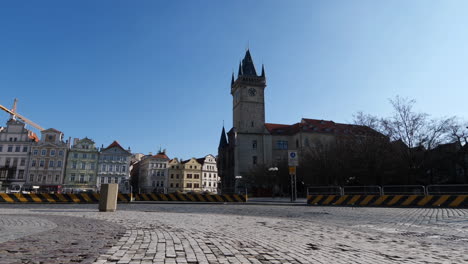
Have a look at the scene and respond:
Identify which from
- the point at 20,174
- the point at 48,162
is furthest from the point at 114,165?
the point at 20,174

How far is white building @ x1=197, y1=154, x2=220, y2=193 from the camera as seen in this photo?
96688 millimetres

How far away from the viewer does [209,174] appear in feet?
323

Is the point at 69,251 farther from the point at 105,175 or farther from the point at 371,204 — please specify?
the point at 105,175

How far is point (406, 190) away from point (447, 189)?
227 cm

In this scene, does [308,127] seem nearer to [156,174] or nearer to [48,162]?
[156,174]

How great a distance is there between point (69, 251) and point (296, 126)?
7433 cm

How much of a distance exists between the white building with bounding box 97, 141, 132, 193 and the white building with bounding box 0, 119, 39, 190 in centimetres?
1434

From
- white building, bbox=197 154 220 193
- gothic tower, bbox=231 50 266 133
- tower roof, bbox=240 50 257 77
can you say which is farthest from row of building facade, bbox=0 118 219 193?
tower roof, bbox=240 50 257 77

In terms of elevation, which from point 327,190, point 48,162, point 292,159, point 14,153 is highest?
point 14,153

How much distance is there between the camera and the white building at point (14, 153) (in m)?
62.8

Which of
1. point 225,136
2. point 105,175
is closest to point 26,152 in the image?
point 105,175

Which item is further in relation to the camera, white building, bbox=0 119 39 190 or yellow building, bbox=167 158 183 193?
yellow building, bbox=167 158 183 193

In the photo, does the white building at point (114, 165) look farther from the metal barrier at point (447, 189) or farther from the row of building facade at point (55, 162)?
the metal barrier at point (447, 189)

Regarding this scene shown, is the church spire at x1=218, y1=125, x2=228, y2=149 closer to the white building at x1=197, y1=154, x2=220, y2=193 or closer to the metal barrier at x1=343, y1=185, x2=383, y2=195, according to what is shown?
the white building at x1=197, y1=154, x2=220, y2=193
